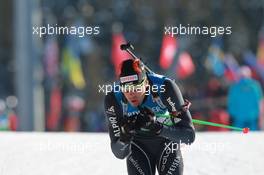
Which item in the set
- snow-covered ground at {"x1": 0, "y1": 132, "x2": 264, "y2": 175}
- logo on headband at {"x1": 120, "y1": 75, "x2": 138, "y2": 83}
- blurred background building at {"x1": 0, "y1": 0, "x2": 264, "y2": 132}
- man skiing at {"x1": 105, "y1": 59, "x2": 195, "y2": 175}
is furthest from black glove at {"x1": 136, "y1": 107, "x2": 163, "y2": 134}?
blurred background building at {"x1": 0, "y1": 0, "x2": 264, "y2": 132}

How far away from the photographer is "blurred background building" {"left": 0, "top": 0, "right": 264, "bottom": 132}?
1292 centimetres

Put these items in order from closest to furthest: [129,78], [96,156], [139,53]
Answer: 1. [129,78]
2. [96,156]
3. [139,53]

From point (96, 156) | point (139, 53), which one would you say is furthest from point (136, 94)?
point (139, 53)

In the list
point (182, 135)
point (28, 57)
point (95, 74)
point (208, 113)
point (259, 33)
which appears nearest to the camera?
point (182, 135)

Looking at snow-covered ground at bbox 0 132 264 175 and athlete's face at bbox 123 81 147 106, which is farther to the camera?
snow-covered ground at bbox 0 132 264 175

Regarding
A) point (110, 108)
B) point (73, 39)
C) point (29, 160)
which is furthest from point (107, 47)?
point (110, 108)

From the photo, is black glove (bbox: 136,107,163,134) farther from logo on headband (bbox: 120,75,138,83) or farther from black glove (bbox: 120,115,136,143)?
logo on headband (bbox: 120,75,138,83)

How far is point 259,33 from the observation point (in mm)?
15531

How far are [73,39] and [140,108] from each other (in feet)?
34.0

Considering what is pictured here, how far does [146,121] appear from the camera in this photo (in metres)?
4.31

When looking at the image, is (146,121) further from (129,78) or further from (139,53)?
(139,53)

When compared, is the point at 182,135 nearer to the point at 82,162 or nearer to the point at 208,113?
the point at 82,162

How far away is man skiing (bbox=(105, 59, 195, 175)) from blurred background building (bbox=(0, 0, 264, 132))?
6.93 metres

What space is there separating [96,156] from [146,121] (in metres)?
1.81
